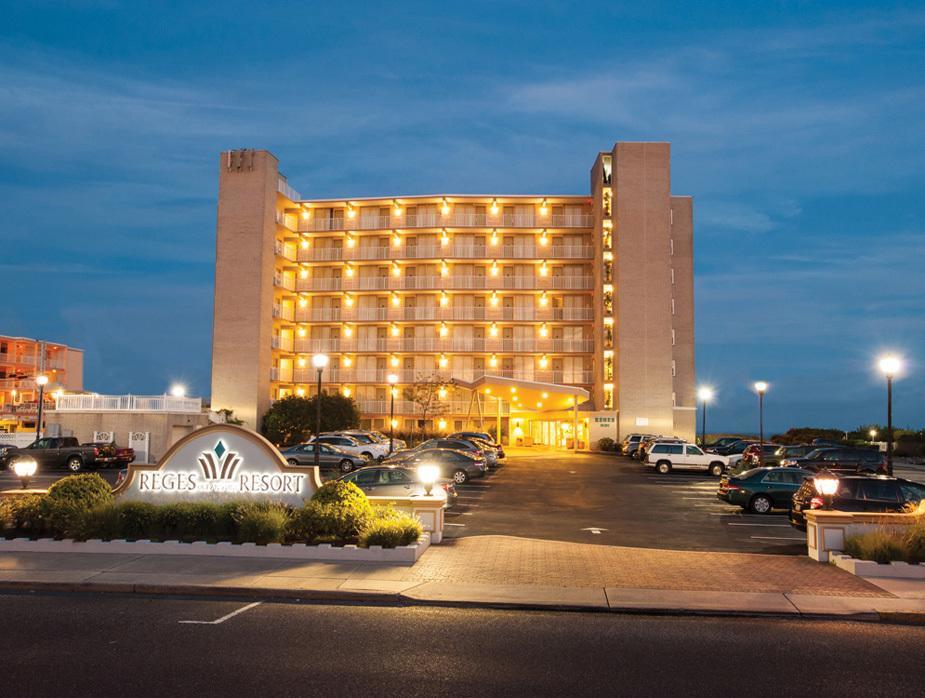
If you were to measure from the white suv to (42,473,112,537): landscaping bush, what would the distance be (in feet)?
89.8

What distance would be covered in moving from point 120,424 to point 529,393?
1062 inches

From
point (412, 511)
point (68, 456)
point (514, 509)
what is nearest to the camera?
point (412, 511)

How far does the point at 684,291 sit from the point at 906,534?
58.2 metres

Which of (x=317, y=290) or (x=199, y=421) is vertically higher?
(x=317, y=290)

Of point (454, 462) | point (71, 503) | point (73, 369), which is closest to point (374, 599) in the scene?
point (71, 503)

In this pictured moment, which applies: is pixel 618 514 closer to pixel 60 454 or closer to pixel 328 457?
pixel 328 457

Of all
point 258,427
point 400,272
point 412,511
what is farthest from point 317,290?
point 412,511

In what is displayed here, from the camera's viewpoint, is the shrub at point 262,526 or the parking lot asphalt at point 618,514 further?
the parking lot asphalt at point 618,514

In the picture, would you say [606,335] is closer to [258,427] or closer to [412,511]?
[258,427]

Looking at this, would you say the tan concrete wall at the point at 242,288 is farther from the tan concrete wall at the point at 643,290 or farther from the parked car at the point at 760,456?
the parked car at the point at 760,456

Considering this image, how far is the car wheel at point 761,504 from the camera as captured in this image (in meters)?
22.6

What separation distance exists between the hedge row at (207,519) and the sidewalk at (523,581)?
0.76 metres

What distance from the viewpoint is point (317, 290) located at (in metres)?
69.6

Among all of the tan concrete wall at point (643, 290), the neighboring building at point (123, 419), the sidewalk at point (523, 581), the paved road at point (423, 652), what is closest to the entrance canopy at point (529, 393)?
the tan concrete wall at point (643, 290)
